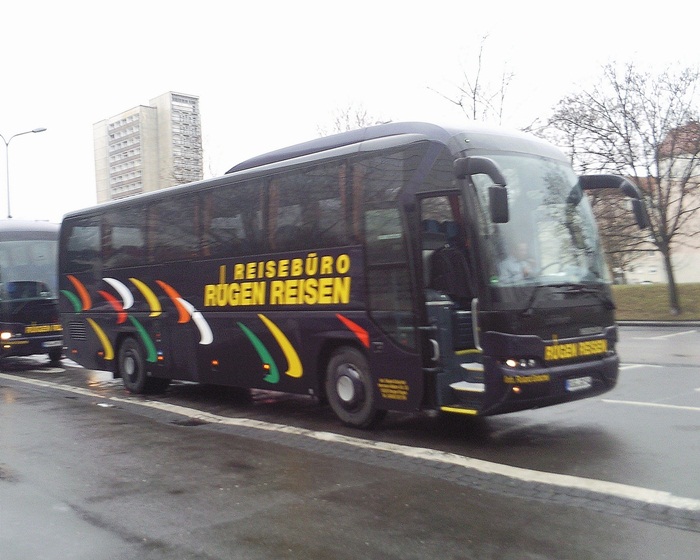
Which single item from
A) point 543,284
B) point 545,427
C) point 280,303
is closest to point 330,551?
point 543,284

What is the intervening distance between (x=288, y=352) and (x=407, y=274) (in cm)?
237

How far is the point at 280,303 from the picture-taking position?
9.41 meters

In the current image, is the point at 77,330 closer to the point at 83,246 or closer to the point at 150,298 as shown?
the point at 83,246

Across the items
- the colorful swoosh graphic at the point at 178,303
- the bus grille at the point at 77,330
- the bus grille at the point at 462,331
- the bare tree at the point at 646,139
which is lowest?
the bus grille at the point at 462,331

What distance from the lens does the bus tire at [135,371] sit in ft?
40.7

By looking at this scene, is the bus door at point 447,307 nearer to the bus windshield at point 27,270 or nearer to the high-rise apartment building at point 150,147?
the bus windshield at point 27,270

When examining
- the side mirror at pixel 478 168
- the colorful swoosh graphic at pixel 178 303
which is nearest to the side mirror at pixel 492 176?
the side mirror at pixel 478 168

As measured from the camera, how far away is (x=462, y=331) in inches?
303

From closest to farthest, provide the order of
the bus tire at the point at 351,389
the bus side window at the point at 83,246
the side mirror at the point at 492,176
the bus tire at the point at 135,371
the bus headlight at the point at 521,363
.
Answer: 1. the side mirror at the point at 492,176
2. the bus headlight at the point at 521,363
3. the bus tire at the point at 351,389
4. the bus tire at the point at 135,371
5. the bus side window at the point at 83,246

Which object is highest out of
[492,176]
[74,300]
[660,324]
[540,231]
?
[492,176]

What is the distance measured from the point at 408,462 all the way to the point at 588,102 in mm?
25422

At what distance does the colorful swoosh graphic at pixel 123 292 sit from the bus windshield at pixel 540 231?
7.36 meters

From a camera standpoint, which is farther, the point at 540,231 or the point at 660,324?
the point at 660,324

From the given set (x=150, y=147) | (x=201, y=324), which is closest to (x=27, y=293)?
(x=201, y=324)
